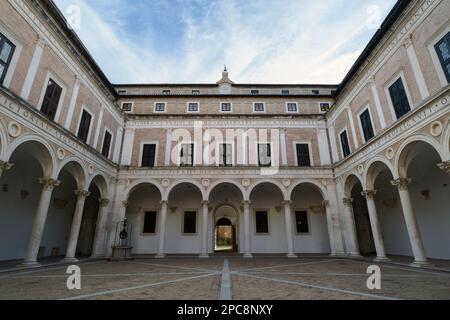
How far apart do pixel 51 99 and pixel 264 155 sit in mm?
13842

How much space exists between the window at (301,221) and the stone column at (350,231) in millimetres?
3510

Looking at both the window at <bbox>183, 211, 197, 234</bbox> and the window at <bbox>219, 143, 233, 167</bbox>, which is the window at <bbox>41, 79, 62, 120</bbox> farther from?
the window at <bbox>183, 211, 197, 234</bbox>

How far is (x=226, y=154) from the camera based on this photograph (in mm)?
17375

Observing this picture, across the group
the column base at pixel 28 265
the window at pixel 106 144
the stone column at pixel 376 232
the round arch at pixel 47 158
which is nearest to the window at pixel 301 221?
the stone column at pixel 376 232

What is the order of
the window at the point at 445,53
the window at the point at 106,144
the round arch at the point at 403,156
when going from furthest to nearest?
the window at the point at 106,144, the round arch at the point at 403,156, the window at the point at 445,53

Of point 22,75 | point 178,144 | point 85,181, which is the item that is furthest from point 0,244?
point 178,144

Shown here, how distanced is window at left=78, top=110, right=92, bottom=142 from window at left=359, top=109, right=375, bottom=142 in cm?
1737

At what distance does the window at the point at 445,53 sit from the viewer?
823cm

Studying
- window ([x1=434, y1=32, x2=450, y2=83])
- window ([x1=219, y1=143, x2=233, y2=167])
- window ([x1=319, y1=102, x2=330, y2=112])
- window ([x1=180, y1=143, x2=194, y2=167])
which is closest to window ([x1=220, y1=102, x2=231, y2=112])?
window ([x1=219, y1=143, x2=233, y2=167])

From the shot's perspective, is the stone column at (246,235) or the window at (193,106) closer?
the stone column at (246,235)

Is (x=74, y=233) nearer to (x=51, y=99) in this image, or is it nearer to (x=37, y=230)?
(x=37, y=230)

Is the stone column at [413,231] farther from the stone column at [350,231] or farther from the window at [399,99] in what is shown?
the stone column at [350,231]

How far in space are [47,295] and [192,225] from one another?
1327 centimetres

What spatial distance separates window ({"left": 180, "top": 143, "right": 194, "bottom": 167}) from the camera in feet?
55.9
